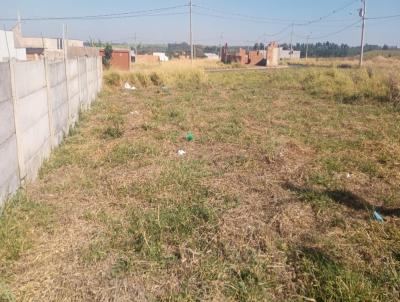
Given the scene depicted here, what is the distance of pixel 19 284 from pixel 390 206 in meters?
3.34

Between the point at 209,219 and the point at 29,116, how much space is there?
2405mm

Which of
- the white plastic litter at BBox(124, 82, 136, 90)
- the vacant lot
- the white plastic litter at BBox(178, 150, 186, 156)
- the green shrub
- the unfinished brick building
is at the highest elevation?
the unfinished brick building

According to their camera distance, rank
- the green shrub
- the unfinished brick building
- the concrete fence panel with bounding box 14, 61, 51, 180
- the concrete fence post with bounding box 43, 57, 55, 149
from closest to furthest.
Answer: the concrete fence panel with bounding box 14, 61, 51, 180 → the concrete fence post with bounding box 43, 57, 55, 149 → the green shrub → the unfinished brick building

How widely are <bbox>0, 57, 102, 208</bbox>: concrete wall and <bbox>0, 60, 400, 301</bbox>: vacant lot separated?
0.71ft

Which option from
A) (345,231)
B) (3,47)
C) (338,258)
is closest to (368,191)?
(345,231)

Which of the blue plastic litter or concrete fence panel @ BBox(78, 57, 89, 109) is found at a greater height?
concrete fence panel @ BBox(78, 57, 89, 109)

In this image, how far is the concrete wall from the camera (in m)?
3.23

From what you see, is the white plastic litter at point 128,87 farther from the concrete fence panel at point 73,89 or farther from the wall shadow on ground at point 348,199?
the wall shadow on ground at point 348,199

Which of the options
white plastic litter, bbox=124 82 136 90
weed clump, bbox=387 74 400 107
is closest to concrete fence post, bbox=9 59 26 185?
weed clump, bbox=387 74 400 107

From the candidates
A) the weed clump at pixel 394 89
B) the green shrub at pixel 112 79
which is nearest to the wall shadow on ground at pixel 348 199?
the weed clump at pixel 394 89

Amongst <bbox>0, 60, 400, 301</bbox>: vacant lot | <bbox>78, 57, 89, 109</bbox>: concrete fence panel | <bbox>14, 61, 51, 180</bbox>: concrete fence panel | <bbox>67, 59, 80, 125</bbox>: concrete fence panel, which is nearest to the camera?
<bbox>0, 60, 400, 301</bbox>: vacant lot

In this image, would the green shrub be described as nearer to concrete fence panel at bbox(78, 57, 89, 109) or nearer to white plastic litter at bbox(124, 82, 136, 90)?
white plastic litter at bbox(124, 82, 136, 90)

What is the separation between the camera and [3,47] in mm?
11172

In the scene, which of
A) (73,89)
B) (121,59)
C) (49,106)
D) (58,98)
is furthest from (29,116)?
(121,59)
